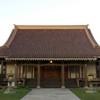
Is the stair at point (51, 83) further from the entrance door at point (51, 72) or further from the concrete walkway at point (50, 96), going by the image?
the concrete walkway at point (50, 96)

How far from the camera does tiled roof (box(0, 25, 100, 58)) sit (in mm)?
19948

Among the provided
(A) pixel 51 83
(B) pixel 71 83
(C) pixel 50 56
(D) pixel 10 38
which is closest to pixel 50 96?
(C) pixel 50 56

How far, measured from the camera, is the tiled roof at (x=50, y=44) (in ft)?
65.4

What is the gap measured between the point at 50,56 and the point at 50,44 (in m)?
3.65

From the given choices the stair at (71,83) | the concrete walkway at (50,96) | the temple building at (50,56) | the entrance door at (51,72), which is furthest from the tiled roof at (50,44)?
the concrete walkway at (50,96)

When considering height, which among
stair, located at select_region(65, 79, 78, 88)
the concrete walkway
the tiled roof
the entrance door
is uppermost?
the tiled roof

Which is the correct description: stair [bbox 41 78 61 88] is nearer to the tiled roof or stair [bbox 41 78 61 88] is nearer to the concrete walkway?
the tiled roof

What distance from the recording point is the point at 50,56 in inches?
758

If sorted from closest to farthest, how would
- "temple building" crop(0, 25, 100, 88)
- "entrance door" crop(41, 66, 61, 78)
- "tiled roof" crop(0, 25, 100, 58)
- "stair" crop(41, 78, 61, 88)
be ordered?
"temple building" crop(0, 25, 100, 88) < "tiled roof" crop(0, 25, 100, 58) < "stair" crop(41, 78, 61, 88) < "entrance door" crop(41, 66, 61, 78)

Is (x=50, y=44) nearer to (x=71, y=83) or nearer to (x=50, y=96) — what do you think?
(x=71, y=83)

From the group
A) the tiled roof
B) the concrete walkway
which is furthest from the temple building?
the concrete walkway

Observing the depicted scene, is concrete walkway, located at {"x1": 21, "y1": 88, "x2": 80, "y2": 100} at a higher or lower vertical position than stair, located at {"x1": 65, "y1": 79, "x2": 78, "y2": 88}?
lower

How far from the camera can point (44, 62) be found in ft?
68.5

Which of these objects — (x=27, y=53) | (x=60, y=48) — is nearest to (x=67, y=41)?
(x=60, y=48)
